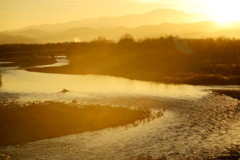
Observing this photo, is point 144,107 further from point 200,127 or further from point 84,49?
point 84,49

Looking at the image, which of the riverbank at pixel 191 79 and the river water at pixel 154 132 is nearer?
the river water at pixel 154 132

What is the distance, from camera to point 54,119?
89.7ft

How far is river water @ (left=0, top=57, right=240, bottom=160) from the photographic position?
1984cm

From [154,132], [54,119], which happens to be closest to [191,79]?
[154,132]

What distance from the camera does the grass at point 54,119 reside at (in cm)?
2375

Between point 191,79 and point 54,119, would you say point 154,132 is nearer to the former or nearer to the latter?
point 54,119

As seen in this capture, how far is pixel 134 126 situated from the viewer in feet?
85.2

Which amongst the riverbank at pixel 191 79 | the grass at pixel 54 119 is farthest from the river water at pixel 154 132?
the riverbank at pixel 191 79

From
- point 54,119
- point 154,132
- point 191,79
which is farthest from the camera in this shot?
point 191,79

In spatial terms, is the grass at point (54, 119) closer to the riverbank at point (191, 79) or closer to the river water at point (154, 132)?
the river water at point (154, 132)

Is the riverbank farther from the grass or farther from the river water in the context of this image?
the grass

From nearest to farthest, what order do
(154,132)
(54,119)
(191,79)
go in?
(154,132)
(54,119)
(191,79)

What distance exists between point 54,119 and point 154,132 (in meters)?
9.34

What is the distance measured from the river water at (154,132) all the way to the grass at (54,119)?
1.29 meters
